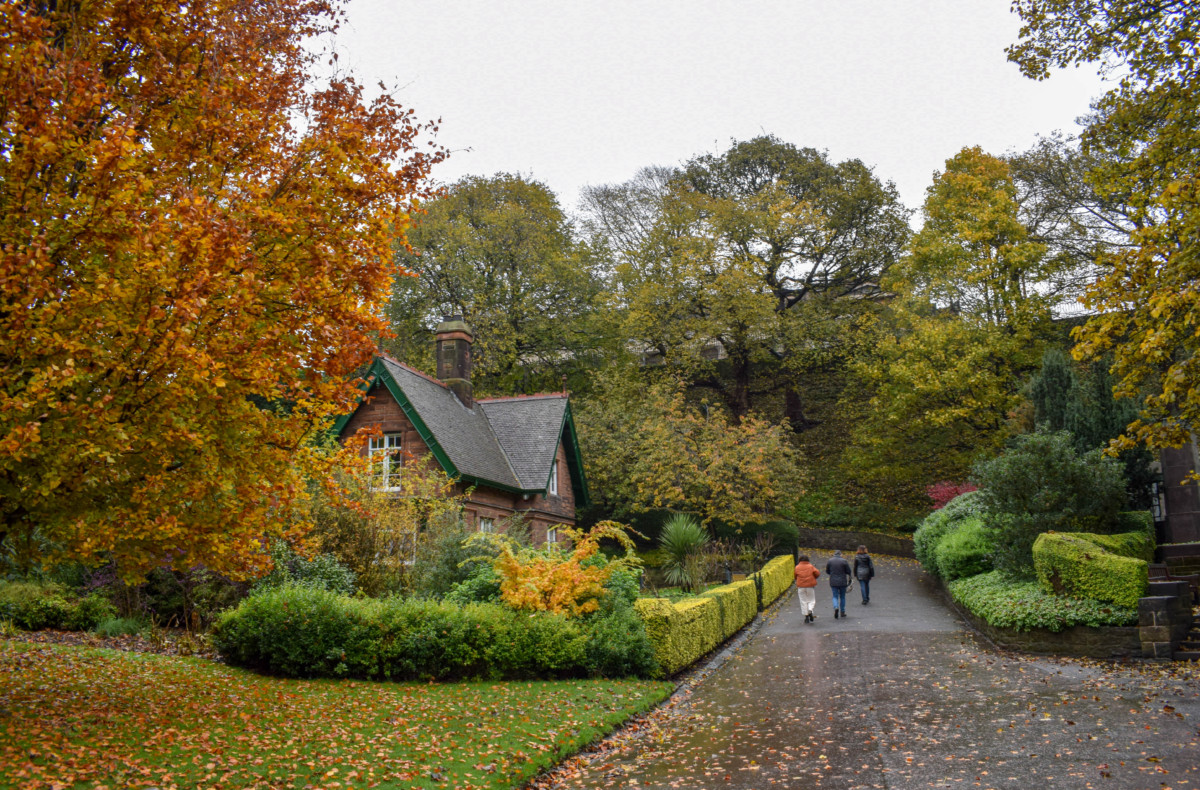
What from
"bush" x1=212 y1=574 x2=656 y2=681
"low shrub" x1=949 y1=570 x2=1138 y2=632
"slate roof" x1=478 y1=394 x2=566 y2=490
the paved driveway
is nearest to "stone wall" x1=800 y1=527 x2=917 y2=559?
"slate roof" x1=478 y1=394 x2=566 y2=490

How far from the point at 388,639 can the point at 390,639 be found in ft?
0.11

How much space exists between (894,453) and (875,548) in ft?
13.2

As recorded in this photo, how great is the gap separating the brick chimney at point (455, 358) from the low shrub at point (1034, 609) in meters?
17.0

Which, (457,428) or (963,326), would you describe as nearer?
(457,428)

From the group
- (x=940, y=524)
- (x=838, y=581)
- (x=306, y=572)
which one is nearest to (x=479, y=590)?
(x=306, y=572)

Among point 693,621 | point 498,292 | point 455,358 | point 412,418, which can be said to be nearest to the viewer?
point 693,621

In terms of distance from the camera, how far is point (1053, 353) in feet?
75.3

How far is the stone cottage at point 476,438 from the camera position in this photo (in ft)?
74.1

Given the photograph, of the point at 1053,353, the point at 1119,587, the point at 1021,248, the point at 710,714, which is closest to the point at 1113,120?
the point at 1119,587

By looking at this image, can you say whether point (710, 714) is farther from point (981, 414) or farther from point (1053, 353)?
point (981, 414)

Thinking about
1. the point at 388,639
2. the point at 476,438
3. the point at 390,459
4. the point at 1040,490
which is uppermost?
the point at 476,438

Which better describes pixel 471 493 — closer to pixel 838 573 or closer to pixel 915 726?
pixel 838 573

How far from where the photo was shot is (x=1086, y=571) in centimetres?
1433

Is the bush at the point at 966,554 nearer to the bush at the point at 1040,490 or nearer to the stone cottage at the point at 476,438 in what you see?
the bush at the point at 1040,490
